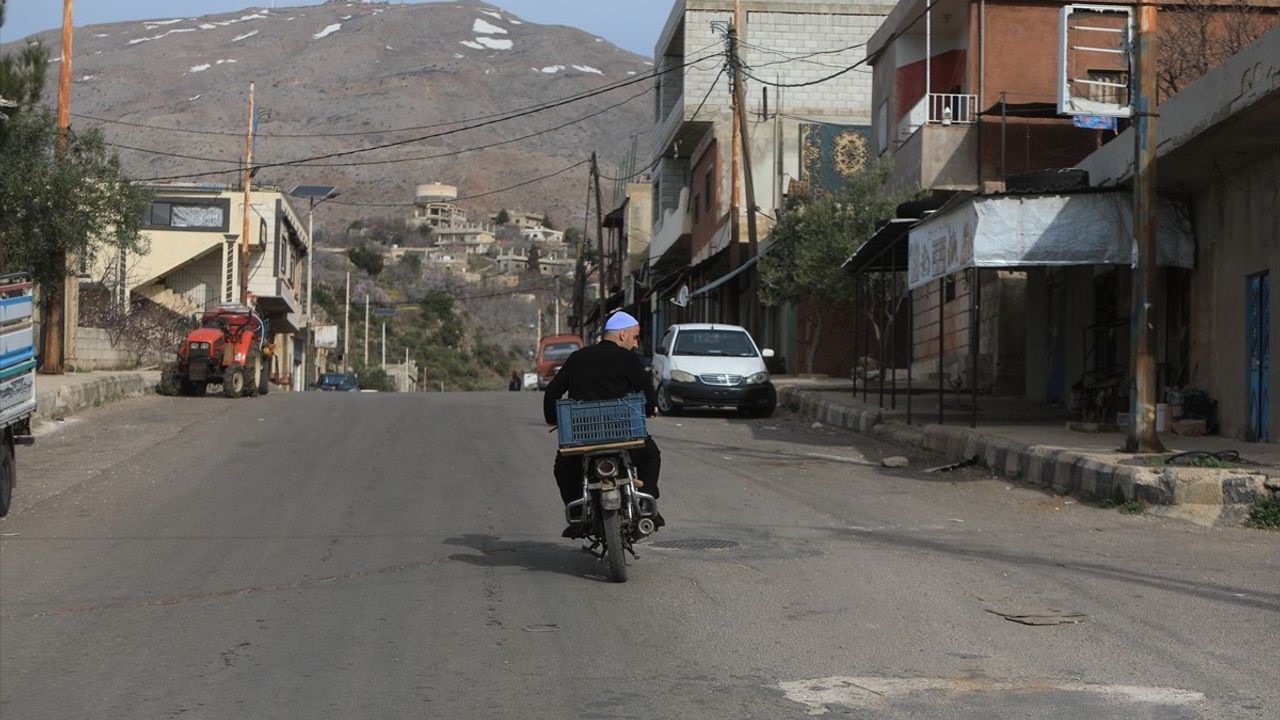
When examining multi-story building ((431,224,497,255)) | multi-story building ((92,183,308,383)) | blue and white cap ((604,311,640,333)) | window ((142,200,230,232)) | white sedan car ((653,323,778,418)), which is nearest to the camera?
blue and white cap ((604,311,640,333))

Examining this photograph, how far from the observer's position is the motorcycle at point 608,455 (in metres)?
A: 9.09

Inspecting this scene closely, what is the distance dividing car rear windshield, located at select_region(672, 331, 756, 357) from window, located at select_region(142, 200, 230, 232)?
34.5m

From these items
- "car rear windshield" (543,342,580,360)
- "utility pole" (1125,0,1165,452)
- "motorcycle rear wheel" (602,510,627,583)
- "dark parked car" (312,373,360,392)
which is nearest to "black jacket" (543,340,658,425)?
"motorcycle rear wheel" (602,510,627,583)

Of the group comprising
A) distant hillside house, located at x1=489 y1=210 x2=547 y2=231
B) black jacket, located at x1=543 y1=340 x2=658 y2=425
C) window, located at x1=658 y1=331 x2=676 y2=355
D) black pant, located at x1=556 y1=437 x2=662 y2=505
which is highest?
distant hillside house, located at x1=489 y1=210 x2=547 y2=231

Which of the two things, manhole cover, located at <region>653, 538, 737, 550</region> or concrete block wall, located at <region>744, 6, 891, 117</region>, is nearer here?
manhole cover, located at <region>653, 538, 737, 550</region>

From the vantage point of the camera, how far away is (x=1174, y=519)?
1175 cm

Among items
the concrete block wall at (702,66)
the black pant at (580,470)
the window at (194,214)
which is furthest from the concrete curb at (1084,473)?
the window at (194,214)

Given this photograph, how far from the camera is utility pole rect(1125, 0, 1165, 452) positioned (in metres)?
13.9

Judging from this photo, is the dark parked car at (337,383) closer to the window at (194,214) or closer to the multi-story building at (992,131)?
the window at (194,214)

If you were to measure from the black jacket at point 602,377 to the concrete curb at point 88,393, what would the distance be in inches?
Result: 438

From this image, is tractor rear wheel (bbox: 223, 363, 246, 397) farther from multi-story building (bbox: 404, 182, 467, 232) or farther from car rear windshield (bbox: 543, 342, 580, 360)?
multi-story building (bbox: 404, 182, 467, 232)

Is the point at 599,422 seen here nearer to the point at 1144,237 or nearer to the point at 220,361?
the point at 1144,237

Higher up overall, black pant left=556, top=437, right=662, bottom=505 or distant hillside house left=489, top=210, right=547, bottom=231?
distant hillside house left=489, top=210, right=547, bottom=231

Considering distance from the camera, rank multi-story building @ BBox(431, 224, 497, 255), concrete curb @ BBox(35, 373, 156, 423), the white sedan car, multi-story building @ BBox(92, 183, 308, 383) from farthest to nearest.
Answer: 1. multi-story building @ BBox(431, 224, 497, 255)
2. multi-story building @ BBox(92, 183, 308, 383)
3. the white sedan car
4. concrete curb @ BBox(35, 373, 156, 423)
